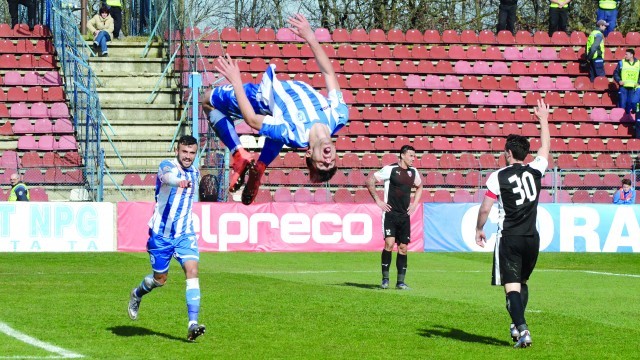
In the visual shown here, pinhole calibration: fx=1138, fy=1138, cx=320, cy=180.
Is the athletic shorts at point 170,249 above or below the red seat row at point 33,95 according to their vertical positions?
below

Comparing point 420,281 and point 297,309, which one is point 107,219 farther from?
point 297,309

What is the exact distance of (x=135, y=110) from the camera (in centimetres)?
3186

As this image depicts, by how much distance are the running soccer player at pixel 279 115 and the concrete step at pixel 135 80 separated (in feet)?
73.5

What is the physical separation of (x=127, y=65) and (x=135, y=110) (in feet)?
7.93

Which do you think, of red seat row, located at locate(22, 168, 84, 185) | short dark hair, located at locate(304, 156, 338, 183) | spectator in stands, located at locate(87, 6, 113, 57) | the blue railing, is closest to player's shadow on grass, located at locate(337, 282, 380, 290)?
short dark hair, located at locate(304, 156, 338, 183)

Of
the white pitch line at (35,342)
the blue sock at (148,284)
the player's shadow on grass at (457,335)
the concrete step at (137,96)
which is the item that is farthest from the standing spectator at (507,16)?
the white pitch line at (35,342)

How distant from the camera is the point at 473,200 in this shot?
2798cm

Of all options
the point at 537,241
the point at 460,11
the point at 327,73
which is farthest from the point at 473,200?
the point at 460,11

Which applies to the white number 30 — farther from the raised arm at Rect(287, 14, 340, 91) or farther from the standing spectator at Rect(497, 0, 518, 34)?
the standing spectator at Rect(497, 0, 518, 34)

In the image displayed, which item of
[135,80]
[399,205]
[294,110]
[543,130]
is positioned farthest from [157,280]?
[135,80]

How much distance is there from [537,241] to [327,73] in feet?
10.1

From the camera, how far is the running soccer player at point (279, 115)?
9.79m

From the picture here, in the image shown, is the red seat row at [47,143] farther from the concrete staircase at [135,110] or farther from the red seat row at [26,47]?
the red seat row at [26,47]

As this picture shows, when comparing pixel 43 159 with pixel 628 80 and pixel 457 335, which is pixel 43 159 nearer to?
pixel 628 80
